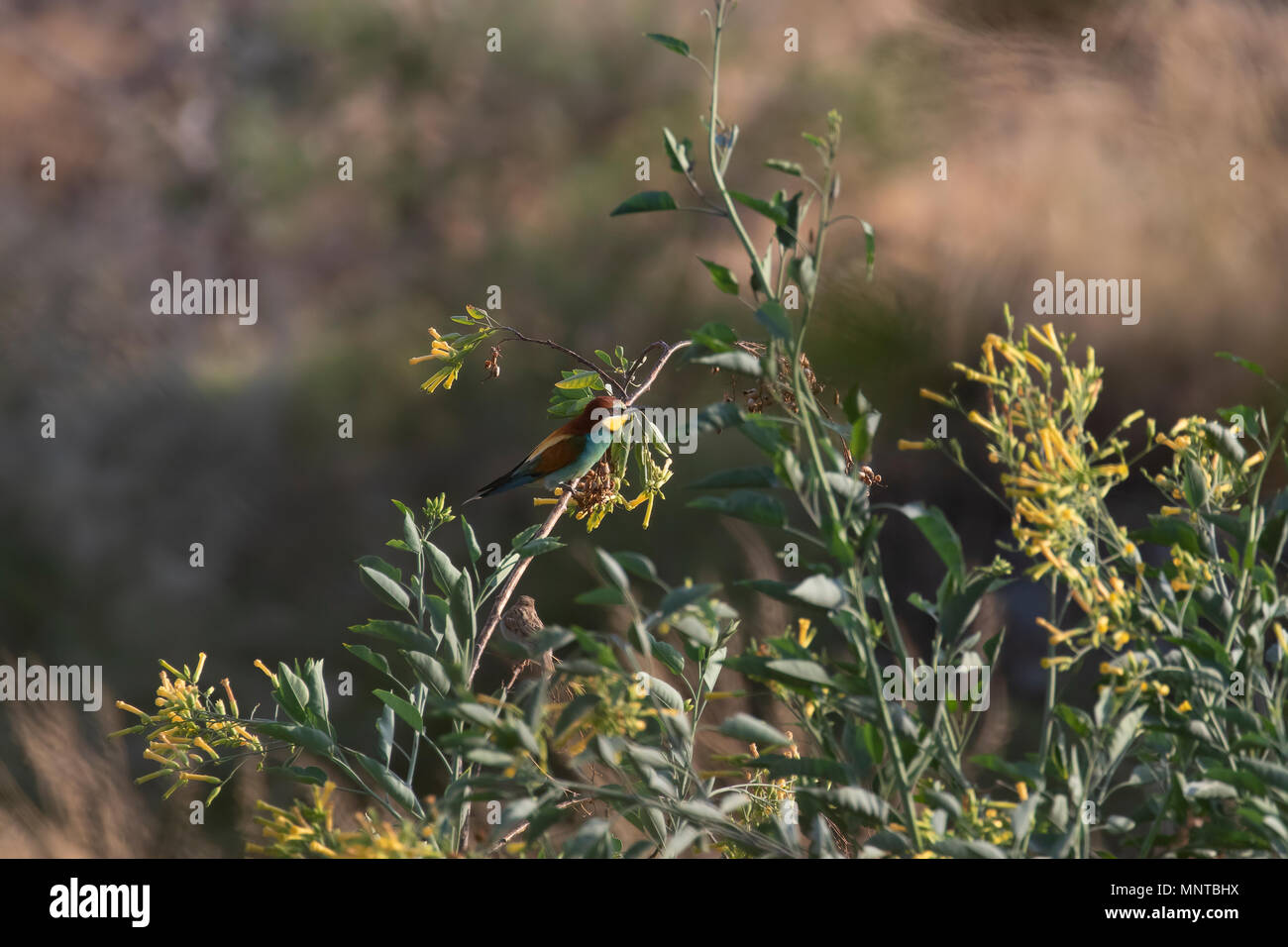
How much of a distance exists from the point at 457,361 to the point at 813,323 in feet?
2.47

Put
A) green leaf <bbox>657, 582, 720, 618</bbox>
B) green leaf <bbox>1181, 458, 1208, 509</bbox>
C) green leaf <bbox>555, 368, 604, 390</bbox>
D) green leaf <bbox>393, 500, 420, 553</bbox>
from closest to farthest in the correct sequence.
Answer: green leaf <bbox>657, 582, 720, 618</bbox> < green leaf <bbox>1181, 458, 1208, 509</bbox> < green leaf <bbox>393, 500, 420, 553</bbox> < green leaf <bbox>555, 368, 604, 390</bbox>

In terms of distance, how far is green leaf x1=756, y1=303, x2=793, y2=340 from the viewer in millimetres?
315

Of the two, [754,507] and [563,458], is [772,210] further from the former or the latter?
[563,458]

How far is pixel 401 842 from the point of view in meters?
0.31

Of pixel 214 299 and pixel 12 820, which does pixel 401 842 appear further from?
pixel 214 299

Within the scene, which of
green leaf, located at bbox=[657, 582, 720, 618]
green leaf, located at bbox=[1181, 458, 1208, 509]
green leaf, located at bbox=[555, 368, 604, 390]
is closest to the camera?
green leaf, located at bbox=[657, 582, 720, 618]

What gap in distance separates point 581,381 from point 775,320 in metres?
0.32

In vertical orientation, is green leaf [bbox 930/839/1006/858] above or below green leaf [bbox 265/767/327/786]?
above

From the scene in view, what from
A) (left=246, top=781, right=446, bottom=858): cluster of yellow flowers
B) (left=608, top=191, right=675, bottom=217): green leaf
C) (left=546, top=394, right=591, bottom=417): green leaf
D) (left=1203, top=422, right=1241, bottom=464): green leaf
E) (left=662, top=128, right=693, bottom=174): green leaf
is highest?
(left=662, top=128, right=693, bottom=174): green leaf

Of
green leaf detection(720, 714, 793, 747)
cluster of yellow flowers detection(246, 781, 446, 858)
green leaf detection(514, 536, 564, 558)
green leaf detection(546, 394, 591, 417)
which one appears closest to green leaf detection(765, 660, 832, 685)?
green leaf detection(720, 714, 793, 747)

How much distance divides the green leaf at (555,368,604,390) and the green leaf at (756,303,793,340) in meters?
0.30

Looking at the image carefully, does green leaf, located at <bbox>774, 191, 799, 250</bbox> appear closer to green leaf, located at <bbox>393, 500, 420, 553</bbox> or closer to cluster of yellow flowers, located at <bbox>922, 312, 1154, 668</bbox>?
cluster of yellow flowers, located at <bbox>922, 312, 1154, 668</bbox>

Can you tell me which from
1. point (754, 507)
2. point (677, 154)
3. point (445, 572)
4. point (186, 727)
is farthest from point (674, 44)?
point (186, 727)
